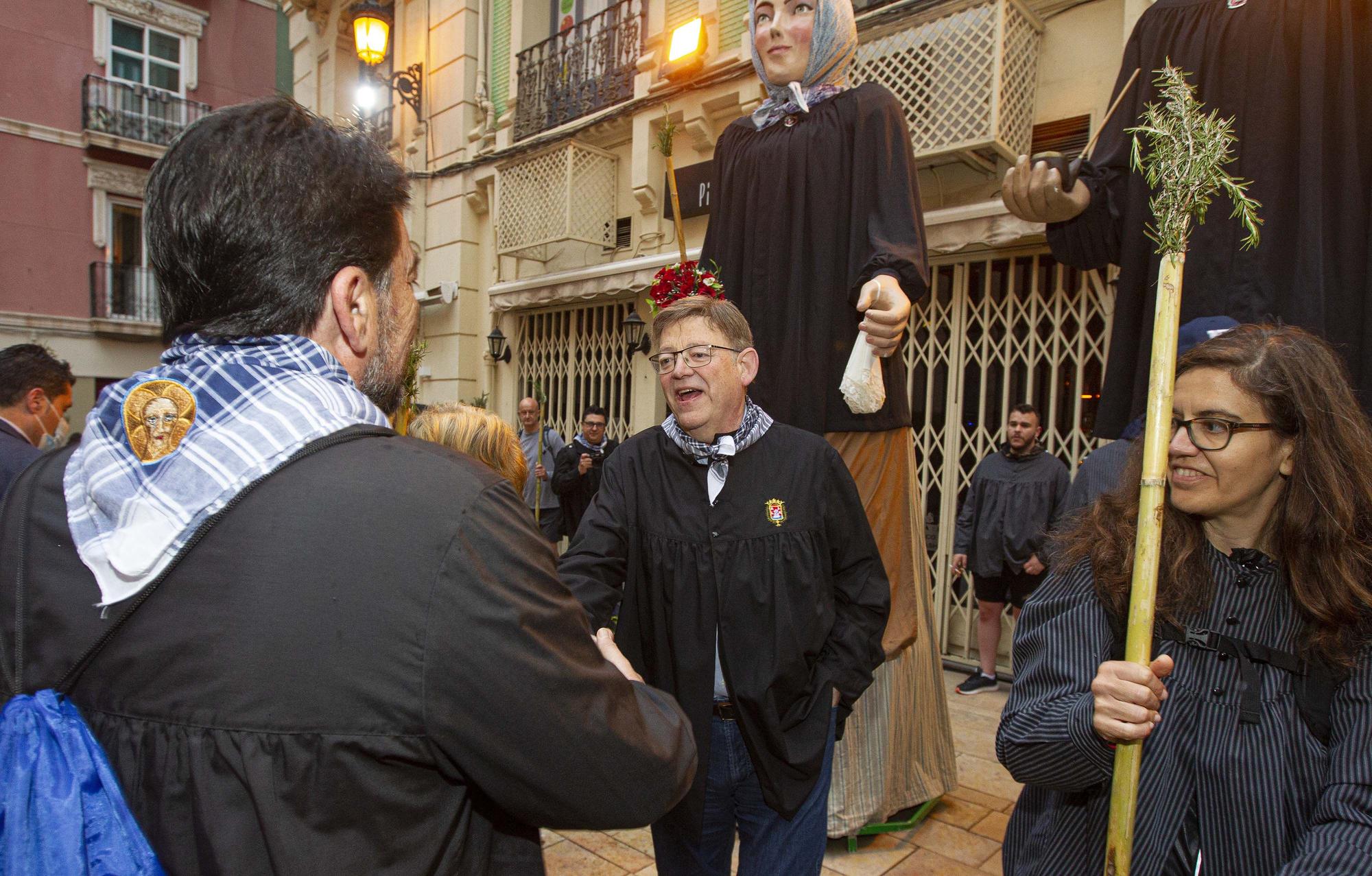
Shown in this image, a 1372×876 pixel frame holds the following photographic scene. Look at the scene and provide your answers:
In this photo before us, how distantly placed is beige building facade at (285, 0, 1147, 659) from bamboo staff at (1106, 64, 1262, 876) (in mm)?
1294

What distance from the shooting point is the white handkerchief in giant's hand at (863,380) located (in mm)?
2367

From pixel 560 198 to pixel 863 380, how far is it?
6.84 m

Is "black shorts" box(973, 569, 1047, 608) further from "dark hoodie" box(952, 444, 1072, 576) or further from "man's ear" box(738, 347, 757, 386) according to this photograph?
"man's ear" box(738, 347, 757, 386)

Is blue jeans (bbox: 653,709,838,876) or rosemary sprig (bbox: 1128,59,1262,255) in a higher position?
rosemary sprig (bbox: 1128,59,1262,255)

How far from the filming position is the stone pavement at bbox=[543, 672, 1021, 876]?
315 cm

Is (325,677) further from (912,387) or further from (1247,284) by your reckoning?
(912,387)

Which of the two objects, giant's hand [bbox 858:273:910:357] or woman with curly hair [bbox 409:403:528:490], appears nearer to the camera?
giant's hand [bbox 858:273:910:357]

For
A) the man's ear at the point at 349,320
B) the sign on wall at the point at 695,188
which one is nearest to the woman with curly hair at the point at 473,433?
the man's ear at the point at 349,320

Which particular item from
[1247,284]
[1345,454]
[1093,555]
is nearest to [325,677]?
[1093,555]

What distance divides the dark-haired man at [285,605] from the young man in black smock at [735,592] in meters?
1.05

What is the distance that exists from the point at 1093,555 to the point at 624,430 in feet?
24.2

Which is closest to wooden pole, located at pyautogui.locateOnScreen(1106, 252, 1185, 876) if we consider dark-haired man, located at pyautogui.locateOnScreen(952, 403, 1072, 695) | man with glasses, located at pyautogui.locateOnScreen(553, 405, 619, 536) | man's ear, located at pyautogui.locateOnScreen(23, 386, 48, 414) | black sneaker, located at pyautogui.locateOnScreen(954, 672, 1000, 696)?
dark-haired man, located at pyautogui.locateOnScreen(952, 403, 1072, 695)

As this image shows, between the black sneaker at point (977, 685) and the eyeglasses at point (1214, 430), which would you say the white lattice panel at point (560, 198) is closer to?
the black sneaker at point (977, 685)

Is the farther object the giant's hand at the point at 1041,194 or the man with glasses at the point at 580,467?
the man with glasses at the point at 580,467
